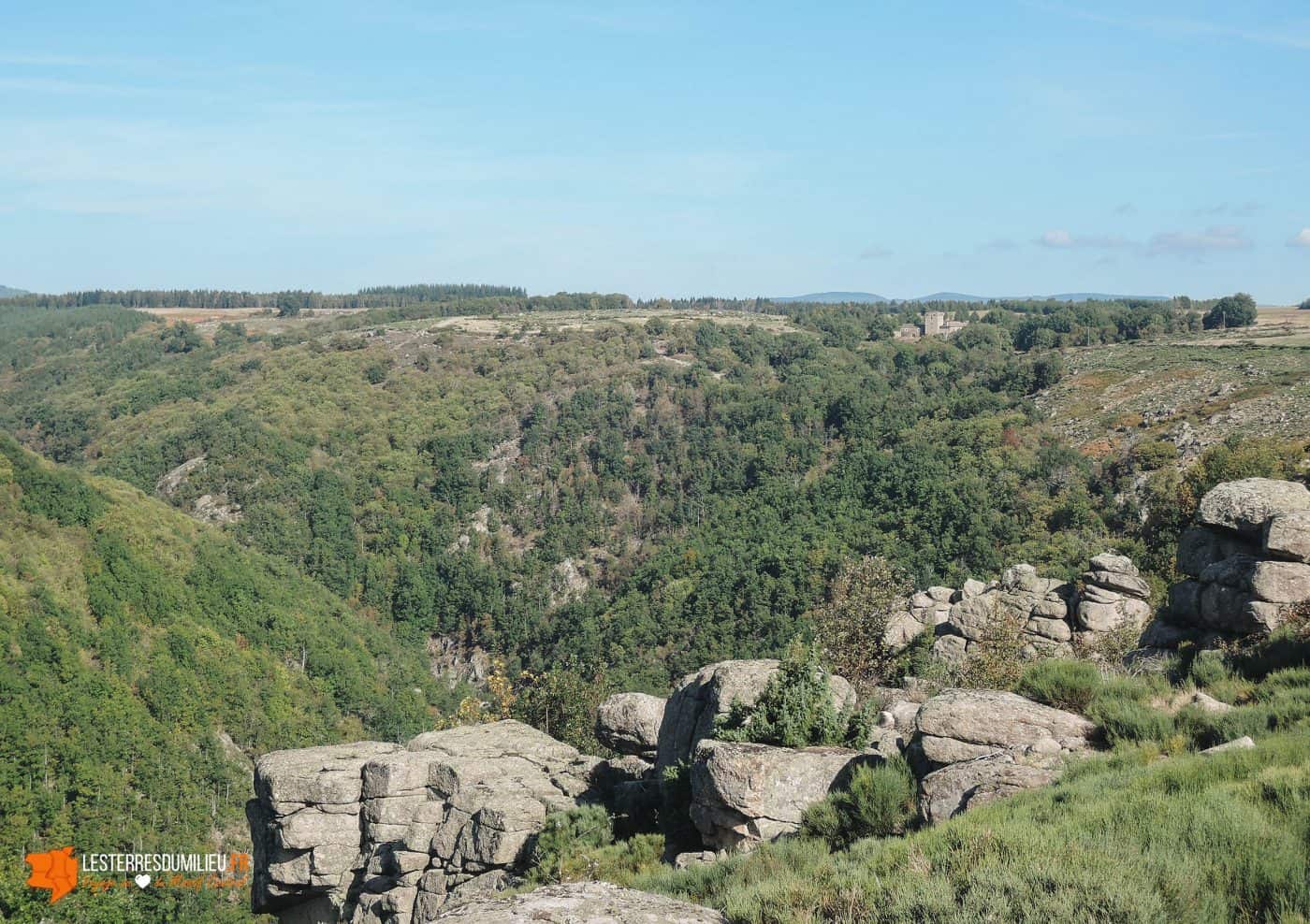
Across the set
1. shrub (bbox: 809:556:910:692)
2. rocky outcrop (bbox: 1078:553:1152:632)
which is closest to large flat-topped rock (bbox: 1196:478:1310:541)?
rocky outcrop (bbox: 1078:553:1152:632)

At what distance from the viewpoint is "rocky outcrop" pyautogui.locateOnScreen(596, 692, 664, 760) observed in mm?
21094

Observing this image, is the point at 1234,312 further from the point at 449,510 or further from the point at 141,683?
the point at 141,683

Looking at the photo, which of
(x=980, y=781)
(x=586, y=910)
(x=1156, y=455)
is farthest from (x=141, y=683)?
(x=1156, y=455)

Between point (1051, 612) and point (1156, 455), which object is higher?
point (1156, 455)

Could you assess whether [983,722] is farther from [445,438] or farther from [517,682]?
[445,438]

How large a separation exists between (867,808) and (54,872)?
3774 cm

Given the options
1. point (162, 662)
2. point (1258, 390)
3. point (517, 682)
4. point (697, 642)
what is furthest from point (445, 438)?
point (1258, 390)

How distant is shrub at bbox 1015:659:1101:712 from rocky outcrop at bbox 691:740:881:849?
273 cm

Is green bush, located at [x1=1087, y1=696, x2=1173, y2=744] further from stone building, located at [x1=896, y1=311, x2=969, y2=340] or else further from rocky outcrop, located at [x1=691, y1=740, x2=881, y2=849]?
stone building, located at [x1=896, y1=311, x2=969, y2=340]

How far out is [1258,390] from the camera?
58.6 meters

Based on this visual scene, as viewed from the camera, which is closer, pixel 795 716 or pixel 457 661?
pixel 795 716

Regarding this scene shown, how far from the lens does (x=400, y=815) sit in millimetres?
20422

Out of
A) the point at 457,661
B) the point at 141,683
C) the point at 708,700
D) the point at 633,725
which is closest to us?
the point at 708,700

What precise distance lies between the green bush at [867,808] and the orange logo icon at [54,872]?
113 ft
